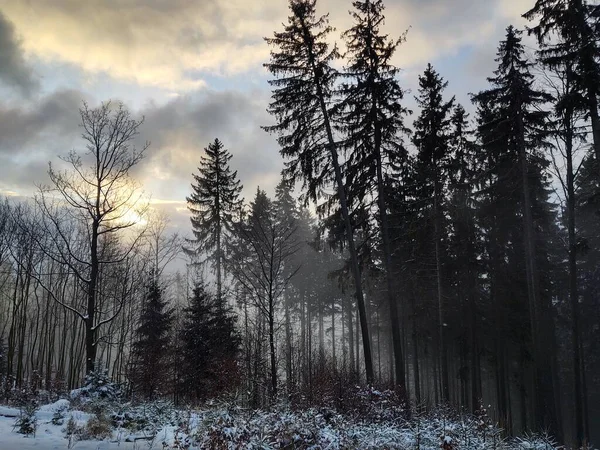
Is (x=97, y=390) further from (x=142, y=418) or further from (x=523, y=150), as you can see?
(x=523, y=150)

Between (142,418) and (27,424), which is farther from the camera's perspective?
(142,418)

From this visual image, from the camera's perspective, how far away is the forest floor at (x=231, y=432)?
21.5 feet

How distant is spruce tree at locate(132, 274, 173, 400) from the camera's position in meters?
18.5

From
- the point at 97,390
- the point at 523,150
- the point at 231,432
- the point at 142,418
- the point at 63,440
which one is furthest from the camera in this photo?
the point at 523,150

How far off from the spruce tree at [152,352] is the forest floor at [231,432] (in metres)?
9.32

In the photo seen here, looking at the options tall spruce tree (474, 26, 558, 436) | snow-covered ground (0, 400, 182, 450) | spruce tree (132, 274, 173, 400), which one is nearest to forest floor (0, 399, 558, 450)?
snow-covered ground (0, 400, 182, 450)

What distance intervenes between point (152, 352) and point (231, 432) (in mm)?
15519

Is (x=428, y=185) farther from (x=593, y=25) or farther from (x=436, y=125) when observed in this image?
(x=593, y=25)

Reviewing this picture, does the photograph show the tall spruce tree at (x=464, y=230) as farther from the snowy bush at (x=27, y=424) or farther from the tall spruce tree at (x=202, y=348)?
the snowy bush at (x=27, y=424)

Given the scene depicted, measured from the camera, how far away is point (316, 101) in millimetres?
15883

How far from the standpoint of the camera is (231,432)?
6270 mm

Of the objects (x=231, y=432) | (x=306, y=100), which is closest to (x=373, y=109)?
(x=306, y=100)

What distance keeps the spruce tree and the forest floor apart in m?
9.32

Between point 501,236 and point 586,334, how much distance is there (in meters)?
12.1
